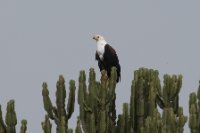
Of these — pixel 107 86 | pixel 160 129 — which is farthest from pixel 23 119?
pixel 160 129

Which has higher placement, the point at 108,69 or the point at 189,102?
the point at 108,69

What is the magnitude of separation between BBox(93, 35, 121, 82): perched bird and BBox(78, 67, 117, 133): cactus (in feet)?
4.37

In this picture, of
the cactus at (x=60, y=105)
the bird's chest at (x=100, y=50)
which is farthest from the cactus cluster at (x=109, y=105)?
the bird's chest at (x=100, y=50)

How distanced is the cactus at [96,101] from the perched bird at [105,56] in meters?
1.33

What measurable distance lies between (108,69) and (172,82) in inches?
81.2

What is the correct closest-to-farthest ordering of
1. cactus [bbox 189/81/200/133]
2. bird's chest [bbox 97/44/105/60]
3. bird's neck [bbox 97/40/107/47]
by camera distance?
cactus [bbox 189/81/200/133]
bird's chest [bbox 97/44/105/60]
bird's neck [bbox 97/40/107/47]

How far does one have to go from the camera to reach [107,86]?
1566 cm

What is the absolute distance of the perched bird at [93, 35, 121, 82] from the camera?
17344 mm

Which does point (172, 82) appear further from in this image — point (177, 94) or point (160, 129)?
point (160, 129)

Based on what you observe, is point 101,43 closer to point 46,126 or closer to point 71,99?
point 71,99

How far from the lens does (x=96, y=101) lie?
15836 mm

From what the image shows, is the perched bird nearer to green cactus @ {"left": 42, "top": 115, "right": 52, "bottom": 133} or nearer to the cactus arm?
the cactus arm

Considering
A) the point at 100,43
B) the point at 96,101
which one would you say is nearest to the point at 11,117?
the point at 96,101

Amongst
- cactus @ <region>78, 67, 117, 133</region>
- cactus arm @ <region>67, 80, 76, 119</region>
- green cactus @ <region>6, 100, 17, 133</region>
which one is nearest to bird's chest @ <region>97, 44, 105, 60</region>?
cactus @ <region>78, 67, 117, 133</region>
